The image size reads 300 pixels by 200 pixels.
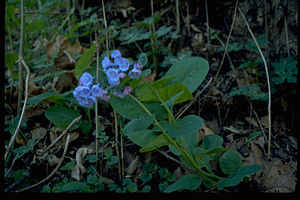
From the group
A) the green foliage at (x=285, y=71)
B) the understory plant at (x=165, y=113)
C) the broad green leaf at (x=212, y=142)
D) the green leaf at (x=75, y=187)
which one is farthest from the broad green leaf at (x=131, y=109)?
the green foliage at (x=285, y=71)

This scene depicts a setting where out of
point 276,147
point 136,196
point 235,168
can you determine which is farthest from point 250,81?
point 136,196

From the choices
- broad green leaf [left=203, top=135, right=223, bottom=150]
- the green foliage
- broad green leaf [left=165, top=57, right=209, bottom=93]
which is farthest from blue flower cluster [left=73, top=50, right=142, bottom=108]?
the green foliage

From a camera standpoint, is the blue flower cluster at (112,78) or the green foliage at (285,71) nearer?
the blue flower cluster at (112,78)

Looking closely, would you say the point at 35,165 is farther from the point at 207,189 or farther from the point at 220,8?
the point at 220,8

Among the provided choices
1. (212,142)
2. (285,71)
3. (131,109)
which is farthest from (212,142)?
(285,71)

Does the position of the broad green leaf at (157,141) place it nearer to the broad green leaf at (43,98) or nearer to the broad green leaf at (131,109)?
the broad green leaf at (131,109)

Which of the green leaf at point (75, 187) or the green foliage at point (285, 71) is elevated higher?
the green foliage at point (285, 71)

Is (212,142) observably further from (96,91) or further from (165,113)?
(96,91)
